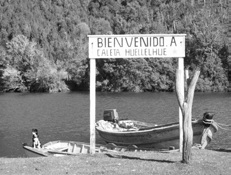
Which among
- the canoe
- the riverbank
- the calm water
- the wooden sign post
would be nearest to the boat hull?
the canoe

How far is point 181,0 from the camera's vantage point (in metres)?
142

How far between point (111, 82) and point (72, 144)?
57.9 m

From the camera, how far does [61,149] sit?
17469 mm

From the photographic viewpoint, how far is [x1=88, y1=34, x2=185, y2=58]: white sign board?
12.5 metres

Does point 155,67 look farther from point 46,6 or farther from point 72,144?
point 46,6

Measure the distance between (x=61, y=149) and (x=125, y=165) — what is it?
24.8 feet

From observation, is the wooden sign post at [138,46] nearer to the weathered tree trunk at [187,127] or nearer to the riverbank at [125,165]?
the riverbank at [125,165]

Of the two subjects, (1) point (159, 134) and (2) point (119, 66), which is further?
(2) point (119, 66)

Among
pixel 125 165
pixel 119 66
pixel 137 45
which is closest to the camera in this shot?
pixel 125 165

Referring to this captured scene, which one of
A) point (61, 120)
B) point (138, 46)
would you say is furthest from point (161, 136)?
point (61, 120)

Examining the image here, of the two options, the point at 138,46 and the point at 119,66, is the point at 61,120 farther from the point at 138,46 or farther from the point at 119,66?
the point at 119,66

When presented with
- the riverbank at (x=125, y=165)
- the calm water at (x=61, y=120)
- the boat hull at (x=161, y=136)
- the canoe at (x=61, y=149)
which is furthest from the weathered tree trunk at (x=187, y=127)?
the calm water at (x=61, y=120)

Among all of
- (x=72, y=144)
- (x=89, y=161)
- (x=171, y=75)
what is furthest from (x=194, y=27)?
(x=89, y=161)

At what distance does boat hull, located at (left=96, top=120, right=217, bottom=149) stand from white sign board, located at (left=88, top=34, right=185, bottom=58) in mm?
4867
